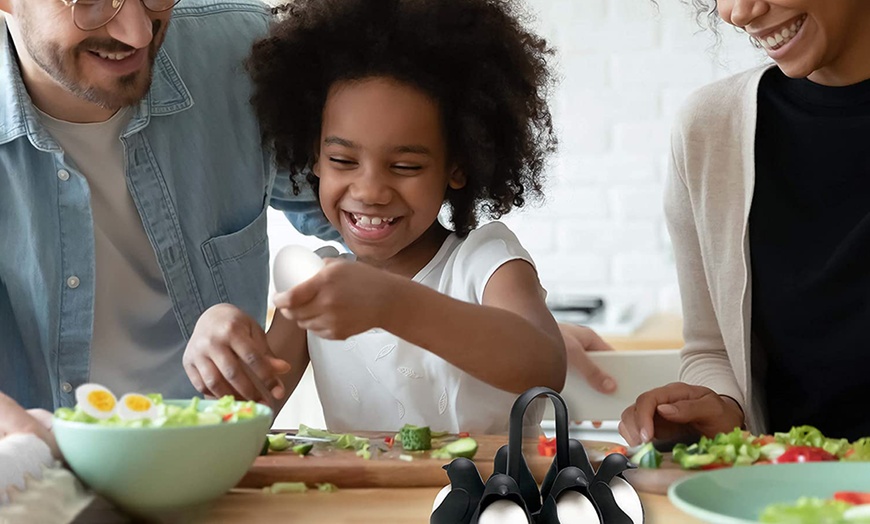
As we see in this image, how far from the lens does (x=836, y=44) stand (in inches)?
37.3

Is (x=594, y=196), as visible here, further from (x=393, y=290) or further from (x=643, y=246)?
(x=393, y=290)

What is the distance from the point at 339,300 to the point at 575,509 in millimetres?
284

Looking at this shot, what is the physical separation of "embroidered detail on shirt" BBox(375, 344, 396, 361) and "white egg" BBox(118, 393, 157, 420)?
1.73 ft

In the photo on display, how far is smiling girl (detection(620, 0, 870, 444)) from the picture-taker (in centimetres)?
97

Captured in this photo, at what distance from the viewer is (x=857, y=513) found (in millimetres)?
487

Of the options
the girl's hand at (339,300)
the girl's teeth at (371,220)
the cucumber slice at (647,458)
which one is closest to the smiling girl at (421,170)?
the girl's teeth at (371,220)

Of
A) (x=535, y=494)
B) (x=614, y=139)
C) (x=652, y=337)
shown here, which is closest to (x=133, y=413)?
(x=535, y=494)

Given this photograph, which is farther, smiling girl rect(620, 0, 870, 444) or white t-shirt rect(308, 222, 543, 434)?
white t-shirt rect(308, 222, 543, 434)

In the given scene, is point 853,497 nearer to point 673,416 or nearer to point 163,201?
point 673,416

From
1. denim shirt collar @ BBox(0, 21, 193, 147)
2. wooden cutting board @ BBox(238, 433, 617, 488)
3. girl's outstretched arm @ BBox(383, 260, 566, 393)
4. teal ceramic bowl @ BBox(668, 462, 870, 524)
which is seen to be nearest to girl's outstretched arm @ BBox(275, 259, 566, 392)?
girl's outstretched arm @ BBox(383, 260, 566, 393)

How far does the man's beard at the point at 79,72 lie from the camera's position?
41.3 inches

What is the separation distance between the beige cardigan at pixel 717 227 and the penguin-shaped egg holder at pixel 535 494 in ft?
1.52

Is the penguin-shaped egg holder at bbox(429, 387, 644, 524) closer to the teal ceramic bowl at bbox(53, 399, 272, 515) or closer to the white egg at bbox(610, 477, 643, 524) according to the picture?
the white egg at bbox(610, 477, 643, 524)

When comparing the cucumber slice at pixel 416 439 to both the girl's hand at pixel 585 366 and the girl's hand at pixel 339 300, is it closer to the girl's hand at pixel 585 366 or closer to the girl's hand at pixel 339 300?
the girl's hand at pixel 339 300
